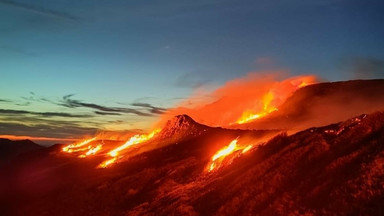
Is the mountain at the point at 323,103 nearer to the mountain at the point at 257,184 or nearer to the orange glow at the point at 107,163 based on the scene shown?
the mountain at the point at 257,184

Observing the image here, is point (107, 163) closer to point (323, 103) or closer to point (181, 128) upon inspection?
point (181, 128)

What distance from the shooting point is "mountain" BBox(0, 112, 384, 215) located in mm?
18359

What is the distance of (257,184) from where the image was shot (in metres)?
24.1

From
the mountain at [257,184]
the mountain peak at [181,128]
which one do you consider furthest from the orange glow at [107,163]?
the mountain peak at [181,128]

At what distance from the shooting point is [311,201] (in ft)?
61.0

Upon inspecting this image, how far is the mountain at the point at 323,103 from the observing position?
56125 mm

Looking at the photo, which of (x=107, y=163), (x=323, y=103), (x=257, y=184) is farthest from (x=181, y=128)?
(x=257, y=184)

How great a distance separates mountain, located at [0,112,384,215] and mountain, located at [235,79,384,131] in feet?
43.4

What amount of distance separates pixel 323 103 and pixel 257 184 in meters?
46.9

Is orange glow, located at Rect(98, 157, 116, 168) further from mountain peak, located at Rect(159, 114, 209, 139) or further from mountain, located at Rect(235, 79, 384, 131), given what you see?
mountain, located at Rect(235, 79, 384, 131)

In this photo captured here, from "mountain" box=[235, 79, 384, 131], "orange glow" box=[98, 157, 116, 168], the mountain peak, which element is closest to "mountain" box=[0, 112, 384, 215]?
"orange glow" box=[98, 157, 116, 168]

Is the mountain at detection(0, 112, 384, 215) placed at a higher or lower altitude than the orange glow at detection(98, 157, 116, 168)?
lower

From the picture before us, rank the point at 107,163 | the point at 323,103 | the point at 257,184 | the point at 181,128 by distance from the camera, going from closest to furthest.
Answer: the point at 257,184 → the point at 107,163 → the point at 323,103 → the point at 181,128

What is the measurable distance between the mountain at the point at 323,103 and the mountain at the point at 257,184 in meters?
13.2
